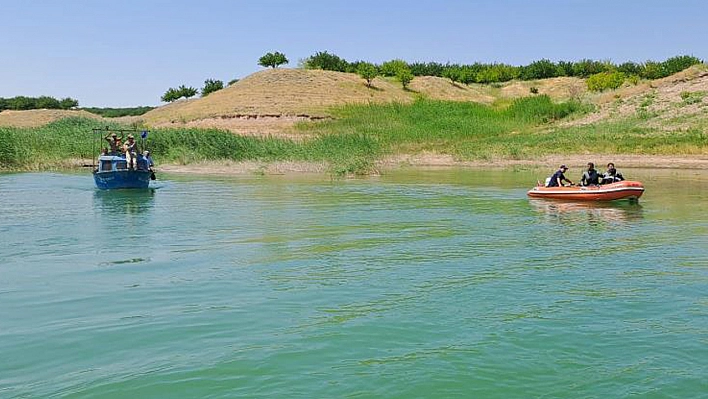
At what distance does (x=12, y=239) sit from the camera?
17.0 m

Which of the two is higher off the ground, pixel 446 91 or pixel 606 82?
pixel 606 82

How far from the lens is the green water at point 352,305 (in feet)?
26.1

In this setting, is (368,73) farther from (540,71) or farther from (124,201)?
(124,201)

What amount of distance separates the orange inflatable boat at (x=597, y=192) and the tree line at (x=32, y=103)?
9378cm

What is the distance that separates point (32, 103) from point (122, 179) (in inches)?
3398

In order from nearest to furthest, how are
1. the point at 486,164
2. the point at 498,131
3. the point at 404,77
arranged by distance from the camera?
the point at 486,164
the point at 498,131
the point at 404,77

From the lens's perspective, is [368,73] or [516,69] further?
[516,69]

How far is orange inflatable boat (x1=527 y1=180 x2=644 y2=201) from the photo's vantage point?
24453 mm

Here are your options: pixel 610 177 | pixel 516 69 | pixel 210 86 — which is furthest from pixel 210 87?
pixel 610 177

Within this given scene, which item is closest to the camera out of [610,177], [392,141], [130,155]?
[610,177]

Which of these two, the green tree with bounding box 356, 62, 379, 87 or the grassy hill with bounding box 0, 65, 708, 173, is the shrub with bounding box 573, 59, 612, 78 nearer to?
the grassy hill with bounding box 0, 65, 708, 173

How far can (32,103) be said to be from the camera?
107 meters

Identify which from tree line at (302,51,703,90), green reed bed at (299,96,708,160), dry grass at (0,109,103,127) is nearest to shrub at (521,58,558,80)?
tree line at (302,51,703,90)

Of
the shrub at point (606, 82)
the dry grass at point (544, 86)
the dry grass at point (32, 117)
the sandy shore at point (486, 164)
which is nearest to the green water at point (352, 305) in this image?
the sandy shore at point (486, 164)
